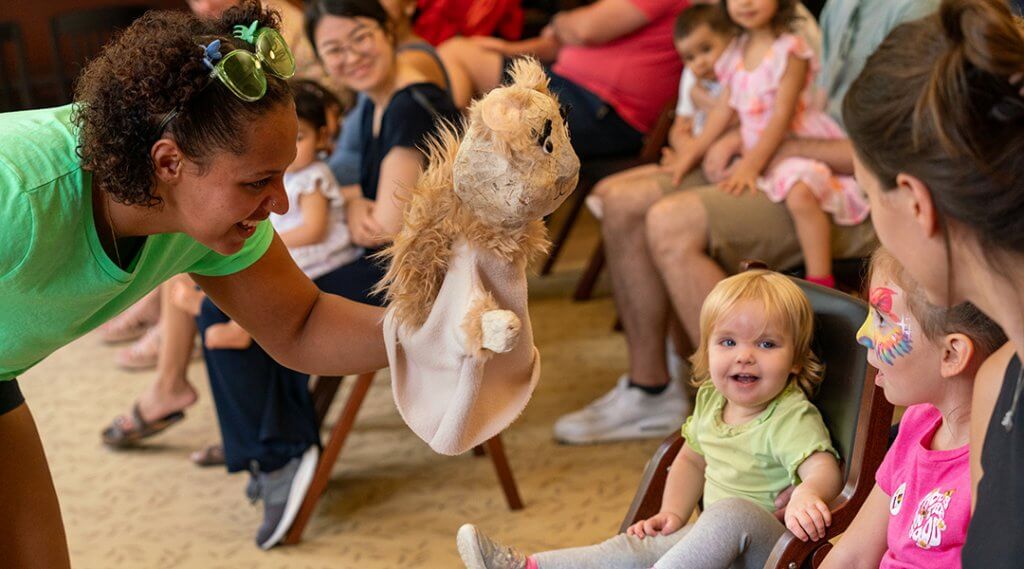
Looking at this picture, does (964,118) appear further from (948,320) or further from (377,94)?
(377,94)

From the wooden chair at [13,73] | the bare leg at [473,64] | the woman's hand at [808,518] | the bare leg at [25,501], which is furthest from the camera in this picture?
the wooden chair at [13,73]

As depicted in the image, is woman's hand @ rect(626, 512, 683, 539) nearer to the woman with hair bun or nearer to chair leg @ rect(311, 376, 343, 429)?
the woman with hair bun

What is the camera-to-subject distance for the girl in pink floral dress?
244 centimetres

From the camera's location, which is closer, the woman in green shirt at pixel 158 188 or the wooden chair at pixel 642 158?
the woman in green shirt at pixel 158 188

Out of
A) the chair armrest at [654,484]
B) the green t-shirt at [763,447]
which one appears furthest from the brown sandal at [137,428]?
the green t-shirt at [763,447]

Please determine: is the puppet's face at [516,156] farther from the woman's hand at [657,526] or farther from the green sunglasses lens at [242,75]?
the woman's hand at [657,526]

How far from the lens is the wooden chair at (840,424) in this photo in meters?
1.51

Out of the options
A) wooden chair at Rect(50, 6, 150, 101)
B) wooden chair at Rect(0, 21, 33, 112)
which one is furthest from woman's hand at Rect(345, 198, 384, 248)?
wooden chair at Rect(0, 21, 33, 112)

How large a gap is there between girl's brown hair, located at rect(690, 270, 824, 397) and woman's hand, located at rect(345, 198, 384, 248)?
3.28 feet

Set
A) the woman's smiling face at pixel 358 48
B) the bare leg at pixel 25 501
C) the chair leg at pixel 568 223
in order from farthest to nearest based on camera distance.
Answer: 1. the chair leg at pixel 568 223
2. the woman's smiling face at pixel 358 48
3. the bare leg at pixel 25 501

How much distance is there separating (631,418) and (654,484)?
104 centimetres

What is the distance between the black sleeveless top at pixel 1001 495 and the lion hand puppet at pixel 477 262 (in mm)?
466

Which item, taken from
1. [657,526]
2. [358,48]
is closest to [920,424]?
[657,526]

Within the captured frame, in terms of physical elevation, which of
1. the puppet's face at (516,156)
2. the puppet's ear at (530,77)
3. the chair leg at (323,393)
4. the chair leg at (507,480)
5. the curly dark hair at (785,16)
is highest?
the puppet's ear at (530,77)
